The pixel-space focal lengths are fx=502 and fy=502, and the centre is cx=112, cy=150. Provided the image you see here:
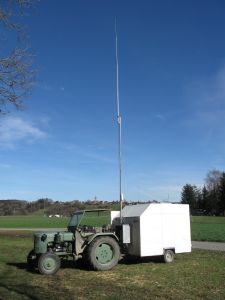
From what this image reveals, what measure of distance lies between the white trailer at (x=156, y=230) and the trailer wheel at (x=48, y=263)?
2.41 metres

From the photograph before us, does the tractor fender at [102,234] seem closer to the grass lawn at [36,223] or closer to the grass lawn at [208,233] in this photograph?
the grass lawn at [208,233]

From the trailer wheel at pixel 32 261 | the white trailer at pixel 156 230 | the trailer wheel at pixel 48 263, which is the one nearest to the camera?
the trailer wheel at pixel 48 263

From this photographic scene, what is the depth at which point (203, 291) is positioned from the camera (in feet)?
33.3

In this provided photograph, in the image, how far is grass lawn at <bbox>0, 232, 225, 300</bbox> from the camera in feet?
32.2

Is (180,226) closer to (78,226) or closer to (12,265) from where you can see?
(78,226)

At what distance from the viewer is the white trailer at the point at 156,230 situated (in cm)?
1529

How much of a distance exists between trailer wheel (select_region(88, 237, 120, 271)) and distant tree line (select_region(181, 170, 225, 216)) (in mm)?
111407

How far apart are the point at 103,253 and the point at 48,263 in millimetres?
1710

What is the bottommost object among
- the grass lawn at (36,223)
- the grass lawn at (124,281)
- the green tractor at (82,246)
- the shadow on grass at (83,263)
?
the grass lawn at (124,281)

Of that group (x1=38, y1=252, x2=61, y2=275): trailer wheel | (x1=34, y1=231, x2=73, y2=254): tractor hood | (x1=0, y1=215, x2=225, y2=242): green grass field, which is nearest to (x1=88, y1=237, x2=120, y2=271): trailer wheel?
(x1=34, y1=231, x2=73, y2=254): tractor hood

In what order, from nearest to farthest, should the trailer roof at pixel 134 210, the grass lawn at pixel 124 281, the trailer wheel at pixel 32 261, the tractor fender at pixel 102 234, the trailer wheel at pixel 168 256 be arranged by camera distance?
the grass lawn at pixel 124 281 < the tractor fender at pixel 102 234 < the trailer wheel at pixel 32 261 < the trailer wheel at pixel 168 256 < the trailer roof at pixel 134 210

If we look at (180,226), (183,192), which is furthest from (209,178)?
(180,226)

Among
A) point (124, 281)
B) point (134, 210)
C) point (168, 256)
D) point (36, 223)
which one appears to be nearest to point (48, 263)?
point (124, 281)

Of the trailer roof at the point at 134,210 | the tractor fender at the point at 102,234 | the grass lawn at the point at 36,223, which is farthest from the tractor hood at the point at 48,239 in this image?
the grass lawn at the point at 36,223
